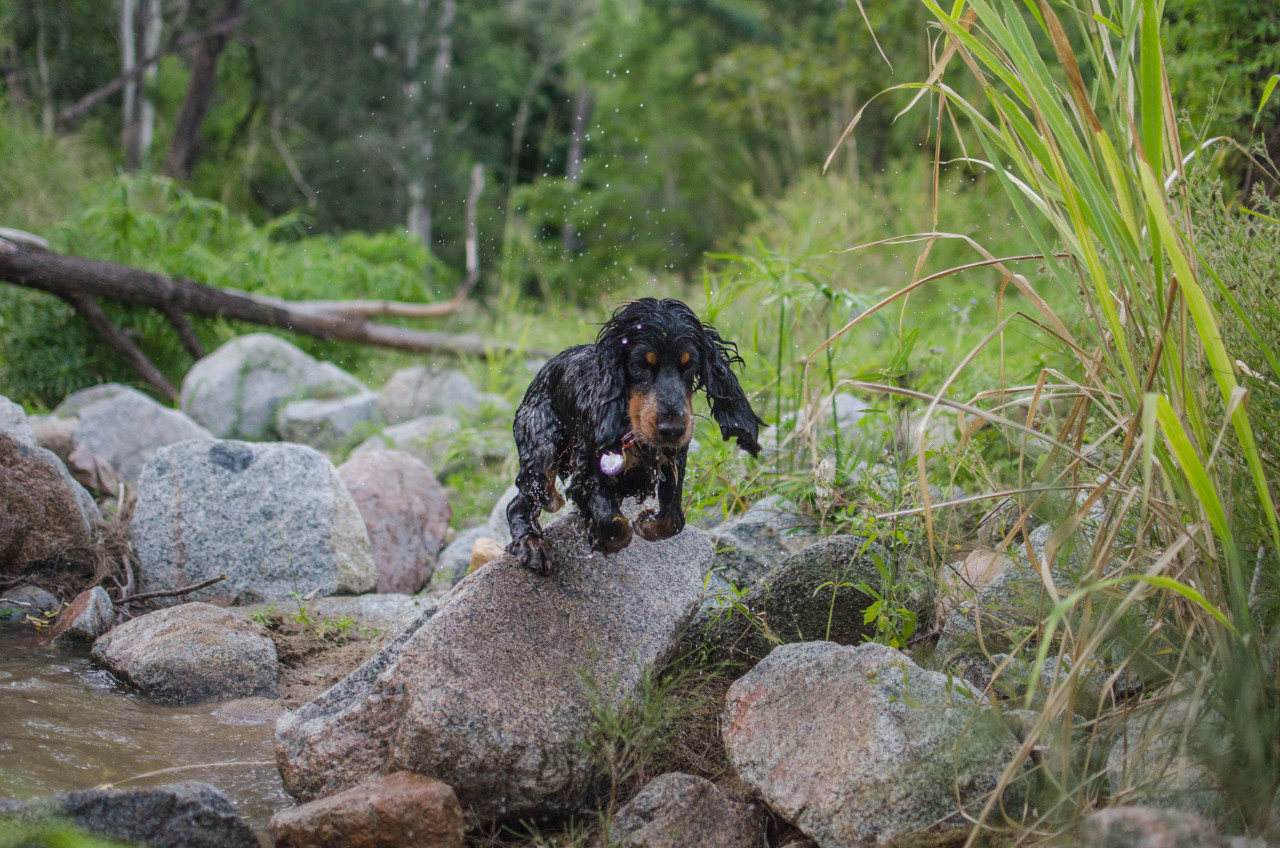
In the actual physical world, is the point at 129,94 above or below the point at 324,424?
above

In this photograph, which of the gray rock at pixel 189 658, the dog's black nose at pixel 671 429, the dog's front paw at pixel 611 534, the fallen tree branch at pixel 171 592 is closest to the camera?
the dog's black nose at pixel 671 429

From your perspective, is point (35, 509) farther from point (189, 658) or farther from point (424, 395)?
point (424, 395)

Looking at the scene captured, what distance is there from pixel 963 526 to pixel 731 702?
5.28 feet

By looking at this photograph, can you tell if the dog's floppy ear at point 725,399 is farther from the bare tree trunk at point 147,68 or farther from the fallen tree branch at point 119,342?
the bare tree trunk at point 147,68

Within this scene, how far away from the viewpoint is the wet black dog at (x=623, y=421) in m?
2.14

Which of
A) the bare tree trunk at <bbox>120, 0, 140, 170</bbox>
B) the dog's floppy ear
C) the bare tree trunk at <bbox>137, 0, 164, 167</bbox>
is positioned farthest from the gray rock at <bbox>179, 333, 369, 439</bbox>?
the bare tree trunk at <bbox>120, 0, 140, 170</bbox>

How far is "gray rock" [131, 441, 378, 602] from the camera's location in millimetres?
4340

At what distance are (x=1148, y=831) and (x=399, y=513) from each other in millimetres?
4389

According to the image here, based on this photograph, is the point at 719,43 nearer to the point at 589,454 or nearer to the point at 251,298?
the point at 251,298

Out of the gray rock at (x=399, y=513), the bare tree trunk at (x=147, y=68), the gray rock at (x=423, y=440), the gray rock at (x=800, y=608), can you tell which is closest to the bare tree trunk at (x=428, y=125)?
the bare tree trunk at (x=147, y=68)

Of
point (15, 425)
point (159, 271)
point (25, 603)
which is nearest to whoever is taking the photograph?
point (25, 603)

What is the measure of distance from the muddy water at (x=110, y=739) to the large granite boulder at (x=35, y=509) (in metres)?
0.82

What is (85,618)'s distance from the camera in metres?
3.83

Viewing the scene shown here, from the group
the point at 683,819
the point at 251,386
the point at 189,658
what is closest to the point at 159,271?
the point at 251,386
